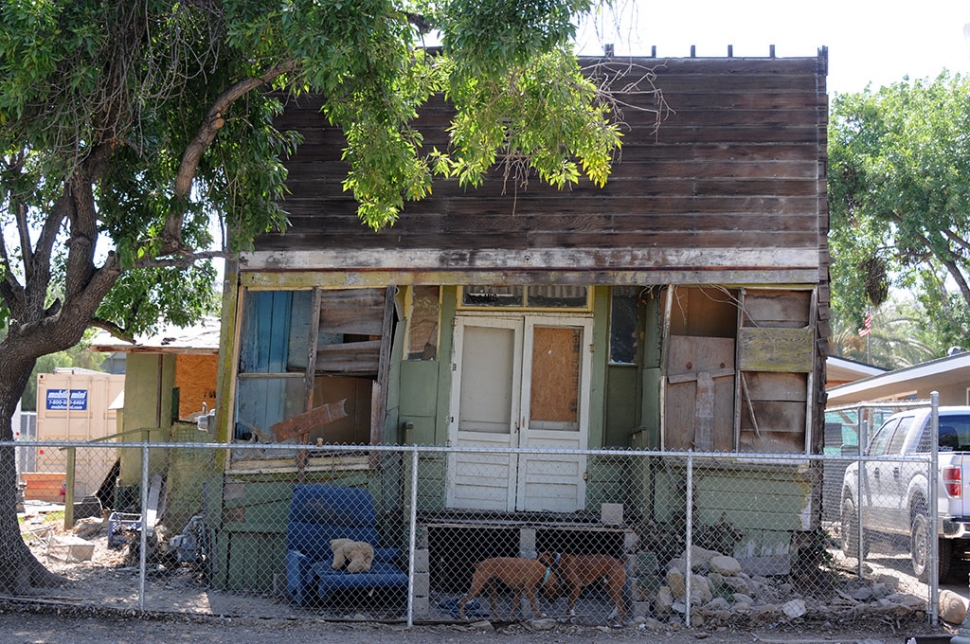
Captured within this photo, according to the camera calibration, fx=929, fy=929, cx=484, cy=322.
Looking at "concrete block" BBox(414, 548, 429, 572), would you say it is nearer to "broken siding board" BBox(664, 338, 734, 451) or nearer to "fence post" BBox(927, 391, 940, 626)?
"broken siding board" BBox(664, 338, 734, 451)

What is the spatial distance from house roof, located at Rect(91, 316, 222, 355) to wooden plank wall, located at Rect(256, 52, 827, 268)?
11.6 ft

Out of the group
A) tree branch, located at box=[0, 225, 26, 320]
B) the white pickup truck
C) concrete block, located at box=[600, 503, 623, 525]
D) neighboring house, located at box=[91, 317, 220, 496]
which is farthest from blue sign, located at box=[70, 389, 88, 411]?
the white pickup truck

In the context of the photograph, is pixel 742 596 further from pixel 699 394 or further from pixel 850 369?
pixel 850 369

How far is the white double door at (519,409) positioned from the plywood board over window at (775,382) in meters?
1.94

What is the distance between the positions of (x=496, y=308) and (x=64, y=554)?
599 cm

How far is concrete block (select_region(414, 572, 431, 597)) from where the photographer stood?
8.82 metres

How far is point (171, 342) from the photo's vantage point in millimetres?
14078

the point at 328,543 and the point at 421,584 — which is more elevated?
the point at 328,543

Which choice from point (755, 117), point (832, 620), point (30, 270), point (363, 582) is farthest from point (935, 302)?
point (30, 270)

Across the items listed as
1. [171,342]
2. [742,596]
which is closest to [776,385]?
[742,596]

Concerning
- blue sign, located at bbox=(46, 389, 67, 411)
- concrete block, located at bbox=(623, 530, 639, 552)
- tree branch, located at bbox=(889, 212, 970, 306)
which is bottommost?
concrete block, located at bbox=(623, 530, 639, 552)

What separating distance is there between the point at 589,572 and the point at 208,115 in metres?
5.57

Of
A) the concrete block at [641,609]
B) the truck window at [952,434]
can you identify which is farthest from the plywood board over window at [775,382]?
the concrete block at [641,609]

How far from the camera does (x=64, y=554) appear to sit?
36.5 ft
